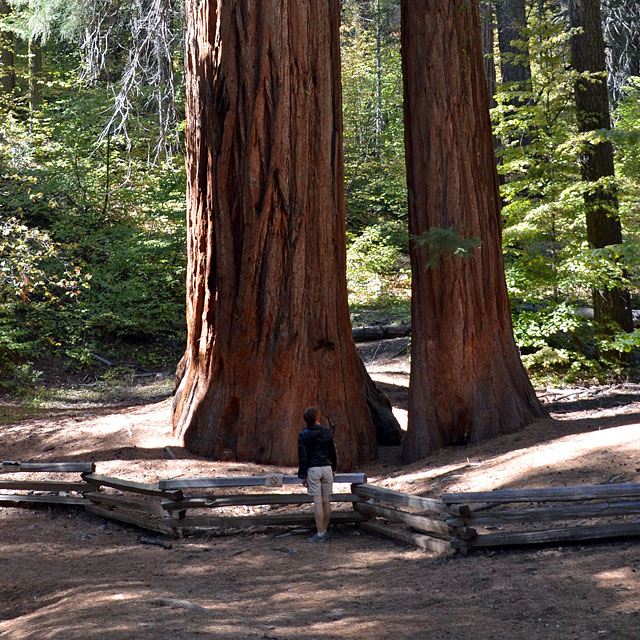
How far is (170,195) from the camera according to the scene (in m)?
21.2

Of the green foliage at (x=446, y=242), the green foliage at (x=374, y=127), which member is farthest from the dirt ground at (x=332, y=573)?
the green foliage at (x=374, y=127)

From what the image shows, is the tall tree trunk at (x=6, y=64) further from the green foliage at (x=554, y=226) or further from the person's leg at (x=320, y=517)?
the person's leg at (x=320, y=517)

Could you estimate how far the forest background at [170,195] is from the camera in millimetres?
13102

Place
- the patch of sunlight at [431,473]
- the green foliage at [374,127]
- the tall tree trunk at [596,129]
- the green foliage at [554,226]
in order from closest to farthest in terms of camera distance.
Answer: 1. the patch of sunlight at [431,473]
2. the green foliage at [554,226]
3. the tall tree trunk at [596,129]
4. the green foliage at [374,127]

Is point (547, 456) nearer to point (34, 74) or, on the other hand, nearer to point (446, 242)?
point (446, 242)

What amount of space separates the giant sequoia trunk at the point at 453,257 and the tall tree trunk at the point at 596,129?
461 centimetres

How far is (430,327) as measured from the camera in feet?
32.0

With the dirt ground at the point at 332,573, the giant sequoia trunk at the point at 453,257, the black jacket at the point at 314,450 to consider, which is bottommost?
the dirt ground at the point at 332,573

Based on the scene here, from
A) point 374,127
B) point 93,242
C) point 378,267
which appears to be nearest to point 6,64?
point 93,242

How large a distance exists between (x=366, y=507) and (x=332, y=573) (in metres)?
1.28

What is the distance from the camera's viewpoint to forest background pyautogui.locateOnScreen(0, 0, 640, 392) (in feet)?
43.0

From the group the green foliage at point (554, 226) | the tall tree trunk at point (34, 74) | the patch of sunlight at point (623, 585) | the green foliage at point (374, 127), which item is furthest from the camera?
the green foliage at point (374, 127)

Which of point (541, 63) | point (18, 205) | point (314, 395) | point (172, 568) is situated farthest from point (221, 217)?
point (18, 205)

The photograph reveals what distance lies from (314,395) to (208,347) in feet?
5.16
